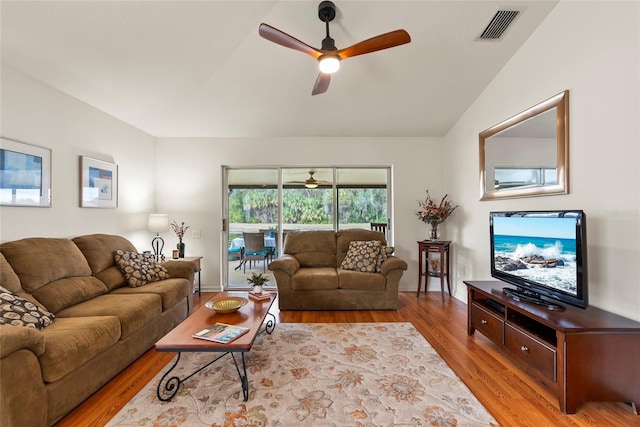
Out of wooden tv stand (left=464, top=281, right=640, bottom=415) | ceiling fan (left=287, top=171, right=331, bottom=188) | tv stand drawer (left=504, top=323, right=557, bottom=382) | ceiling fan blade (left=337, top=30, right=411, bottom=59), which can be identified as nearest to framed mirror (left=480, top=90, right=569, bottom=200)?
wooden tv stand (left=464, top=281, right=640, bottom=415)

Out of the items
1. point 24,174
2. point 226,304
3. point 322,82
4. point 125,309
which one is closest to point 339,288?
point 226,304

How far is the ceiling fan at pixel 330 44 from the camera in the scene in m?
2.07

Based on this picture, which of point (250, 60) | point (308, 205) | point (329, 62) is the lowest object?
point (308, 205)

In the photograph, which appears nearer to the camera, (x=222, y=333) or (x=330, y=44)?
(x=222, y=333)

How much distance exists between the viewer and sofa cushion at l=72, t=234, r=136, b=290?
2807 mm

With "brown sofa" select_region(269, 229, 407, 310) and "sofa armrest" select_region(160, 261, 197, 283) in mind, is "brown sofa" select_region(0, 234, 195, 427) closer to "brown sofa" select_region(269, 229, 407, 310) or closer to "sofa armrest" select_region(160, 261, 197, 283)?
"sofa armrest" select_region(160, 261, 197, 283)

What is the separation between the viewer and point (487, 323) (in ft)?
8.46

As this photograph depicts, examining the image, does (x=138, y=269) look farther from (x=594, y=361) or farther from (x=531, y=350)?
(x=594, y=361)

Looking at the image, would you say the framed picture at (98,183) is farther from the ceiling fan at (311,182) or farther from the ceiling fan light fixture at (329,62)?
the ceiling fan light fixture at (329,62)

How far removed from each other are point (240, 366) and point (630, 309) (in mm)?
2890

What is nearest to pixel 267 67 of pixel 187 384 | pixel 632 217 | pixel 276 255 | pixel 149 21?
pixel 149 21

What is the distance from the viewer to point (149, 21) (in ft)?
7.86

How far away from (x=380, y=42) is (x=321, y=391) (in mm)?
2609

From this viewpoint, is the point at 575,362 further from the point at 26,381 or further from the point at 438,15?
the point at 26,381
